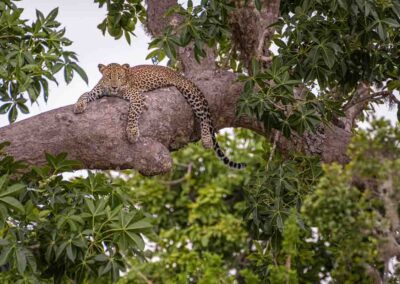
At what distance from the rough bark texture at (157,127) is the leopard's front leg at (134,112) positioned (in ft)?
0.17

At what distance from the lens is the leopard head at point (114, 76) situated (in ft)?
25.4

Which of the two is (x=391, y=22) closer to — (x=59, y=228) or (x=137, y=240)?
(x=137, y=240)

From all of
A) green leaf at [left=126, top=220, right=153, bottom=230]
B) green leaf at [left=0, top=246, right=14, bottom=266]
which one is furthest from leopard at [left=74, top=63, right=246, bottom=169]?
green leaf at [left=0, top=246, right=14, bottom=266]

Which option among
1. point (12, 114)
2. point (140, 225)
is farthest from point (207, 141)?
point (140, 225)

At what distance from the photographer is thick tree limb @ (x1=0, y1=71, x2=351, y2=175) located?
6.62 metres

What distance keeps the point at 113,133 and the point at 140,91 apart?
78cm

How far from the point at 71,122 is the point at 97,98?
71cm

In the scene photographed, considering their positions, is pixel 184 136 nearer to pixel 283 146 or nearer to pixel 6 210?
pixel 283 146

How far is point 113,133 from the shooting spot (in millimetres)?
6863

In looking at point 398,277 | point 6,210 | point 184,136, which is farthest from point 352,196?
point 184,136

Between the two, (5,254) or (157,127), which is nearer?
(5,254)

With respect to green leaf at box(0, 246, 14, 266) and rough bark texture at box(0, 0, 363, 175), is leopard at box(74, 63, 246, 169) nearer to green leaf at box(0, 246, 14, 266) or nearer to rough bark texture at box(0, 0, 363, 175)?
rough bark texture at box(0, 0, 363, 175)

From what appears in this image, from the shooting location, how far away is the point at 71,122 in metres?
6.76

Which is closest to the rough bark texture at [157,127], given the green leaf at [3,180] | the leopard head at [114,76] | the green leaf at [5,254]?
the leopard head at [114,76]
